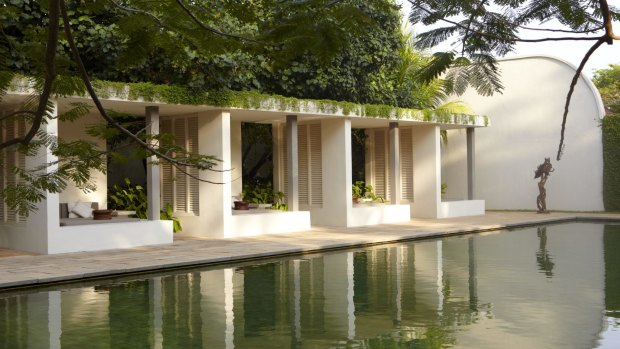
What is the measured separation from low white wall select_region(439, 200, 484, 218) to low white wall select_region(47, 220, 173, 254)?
9.96 m

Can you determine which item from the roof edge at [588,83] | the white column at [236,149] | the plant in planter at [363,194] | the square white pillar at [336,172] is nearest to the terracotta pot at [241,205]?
the white column at [236,149]

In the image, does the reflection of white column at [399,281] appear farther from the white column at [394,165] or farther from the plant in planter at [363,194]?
the plant in planter at [363,194]

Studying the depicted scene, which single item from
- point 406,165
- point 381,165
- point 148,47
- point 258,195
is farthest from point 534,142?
point 148,47

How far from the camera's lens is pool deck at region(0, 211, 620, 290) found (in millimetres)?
10734

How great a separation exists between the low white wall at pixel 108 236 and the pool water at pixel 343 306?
3.05 m

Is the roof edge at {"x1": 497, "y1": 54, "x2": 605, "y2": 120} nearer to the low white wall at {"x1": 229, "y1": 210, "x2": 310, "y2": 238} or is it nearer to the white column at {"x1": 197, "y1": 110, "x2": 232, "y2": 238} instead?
the low white wall at {"x1": 229, "y1": 210, "x2": 310, "y2": 238}

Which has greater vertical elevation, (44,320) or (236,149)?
(236,149)

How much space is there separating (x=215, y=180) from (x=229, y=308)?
7.58 metres

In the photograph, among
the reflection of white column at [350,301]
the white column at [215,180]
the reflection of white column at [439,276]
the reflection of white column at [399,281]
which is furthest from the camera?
the white column at [215,180]

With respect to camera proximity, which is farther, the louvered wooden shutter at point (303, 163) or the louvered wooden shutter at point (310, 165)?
the louvered wooden shutter at point (303, 163)

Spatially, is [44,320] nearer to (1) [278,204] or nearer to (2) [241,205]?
(2) [241,205]

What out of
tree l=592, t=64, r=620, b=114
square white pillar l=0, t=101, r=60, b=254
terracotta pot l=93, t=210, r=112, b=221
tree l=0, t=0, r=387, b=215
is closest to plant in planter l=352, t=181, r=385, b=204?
terracotta pot l=93, t=210, r=112, b=221

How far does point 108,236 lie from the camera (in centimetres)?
1411

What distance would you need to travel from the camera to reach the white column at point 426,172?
22.1 meters
